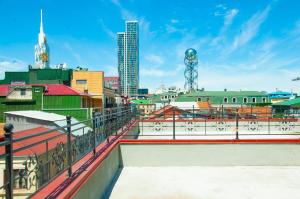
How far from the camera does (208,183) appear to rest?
7355mm

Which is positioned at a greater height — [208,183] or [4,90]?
[4,90]

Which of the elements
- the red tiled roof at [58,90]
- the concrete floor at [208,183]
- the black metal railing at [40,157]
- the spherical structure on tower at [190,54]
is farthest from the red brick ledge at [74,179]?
the spherical structure on tower at [190,54]

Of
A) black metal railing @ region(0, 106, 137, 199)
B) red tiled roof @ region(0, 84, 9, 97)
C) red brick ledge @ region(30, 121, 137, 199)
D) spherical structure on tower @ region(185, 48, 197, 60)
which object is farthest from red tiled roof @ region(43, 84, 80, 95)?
spherical structure on tower @ region(185, 48, 197, 60)

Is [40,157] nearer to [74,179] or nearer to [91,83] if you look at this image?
[74,179]

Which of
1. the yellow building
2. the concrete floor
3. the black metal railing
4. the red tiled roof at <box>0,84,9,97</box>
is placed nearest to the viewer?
the black metal railing

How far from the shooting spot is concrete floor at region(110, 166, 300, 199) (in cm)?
650

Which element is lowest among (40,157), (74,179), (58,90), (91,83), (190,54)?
(74,179)

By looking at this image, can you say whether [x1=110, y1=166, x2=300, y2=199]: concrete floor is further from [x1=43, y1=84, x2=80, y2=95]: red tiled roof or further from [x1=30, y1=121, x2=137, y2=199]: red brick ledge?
[x1=43, y1=84, x2=80, y2=95]: red tiled roof

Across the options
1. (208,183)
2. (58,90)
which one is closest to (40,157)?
(208,183)

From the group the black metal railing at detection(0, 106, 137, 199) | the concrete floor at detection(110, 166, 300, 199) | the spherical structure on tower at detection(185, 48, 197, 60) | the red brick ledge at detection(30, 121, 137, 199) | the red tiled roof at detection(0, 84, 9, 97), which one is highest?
the spherical structure on tower at detection(185, 48, 197, 60)

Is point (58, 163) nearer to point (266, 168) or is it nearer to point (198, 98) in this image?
point (266, 168)

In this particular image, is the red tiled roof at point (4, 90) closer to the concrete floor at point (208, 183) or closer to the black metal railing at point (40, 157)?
the concrete floor at point (208, 183)

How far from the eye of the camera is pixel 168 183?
739 centimetres

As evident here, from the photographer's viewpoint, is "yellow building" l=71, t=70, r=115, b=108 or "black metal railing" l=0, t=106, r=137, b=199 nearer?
"black metal railing" l=0, t=106, r=137, b=199
